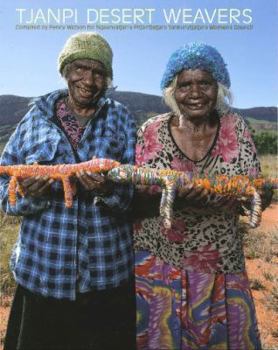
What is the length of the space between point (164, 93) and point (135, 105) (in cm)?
3551

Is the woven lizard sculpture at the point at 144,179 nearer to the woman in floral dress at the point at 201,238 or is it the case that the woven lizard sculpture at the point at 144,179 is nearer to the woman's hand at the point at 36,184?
the woman's hand at the point at 36,184

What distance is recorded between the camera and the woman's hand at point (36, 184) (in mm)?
2189

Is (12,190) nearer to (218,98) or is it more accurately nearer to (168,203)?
(168,203)

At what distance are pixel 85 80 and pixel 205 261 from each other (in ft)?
3.71

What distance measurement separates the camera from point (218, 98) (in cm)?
238

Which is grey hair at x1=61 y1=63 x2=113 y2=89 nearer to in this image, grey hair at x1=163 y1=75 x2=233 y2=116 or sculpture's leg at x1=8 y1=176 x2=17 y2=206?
grey hair at x1=163 y1=75 x2=233 y2=116

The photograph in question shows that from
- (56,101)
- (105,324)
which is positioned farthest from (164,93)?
(105,324)

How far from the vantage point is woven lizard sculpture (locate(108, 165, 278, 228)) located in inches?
83.4

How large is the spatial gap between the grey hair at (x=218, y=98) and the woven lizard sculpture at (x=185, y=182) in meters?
0.41

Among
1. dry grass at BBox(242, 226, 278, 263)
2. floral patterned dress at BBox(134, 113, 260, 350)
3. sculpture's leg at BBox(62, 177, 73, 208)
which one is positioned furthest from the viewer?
dry grass at BBox(242, 226, 278, 263)

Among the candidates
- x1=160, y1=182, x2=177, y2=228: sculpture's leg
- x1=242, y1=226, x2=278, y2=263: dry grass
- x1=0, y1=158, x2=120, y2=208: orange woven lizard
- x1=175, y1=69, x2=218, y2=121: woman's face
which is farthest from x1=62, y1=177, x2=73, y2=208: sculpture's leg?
x1=242, y1=226, x2=278, y2=263: dry grass

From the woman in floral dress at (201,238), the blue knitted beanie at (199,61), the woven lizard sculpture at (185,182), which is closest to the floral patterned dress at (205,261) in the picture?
the woman in floral dress at (201,238)

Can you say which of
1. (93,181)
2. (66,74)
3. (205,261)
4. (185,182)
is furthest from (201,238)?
(66,74)

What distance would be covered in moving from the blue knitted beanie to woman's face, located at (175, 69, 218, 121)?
27 mm
